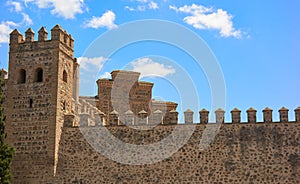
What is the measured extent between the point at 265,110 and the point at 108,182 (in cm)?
634

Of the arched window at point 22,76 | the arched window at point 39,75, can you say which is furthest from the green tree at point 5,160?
the arched window at point 39,75

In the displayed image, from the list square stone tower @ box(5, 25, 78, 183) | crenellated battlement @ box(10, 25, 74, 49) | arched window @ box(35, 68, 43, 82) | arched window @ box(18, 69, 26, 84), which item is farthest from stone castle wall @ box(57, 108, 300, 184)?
crenellated battlement @ box(10, 25, 74, 49)

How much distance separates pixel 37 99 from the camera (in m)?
16.8

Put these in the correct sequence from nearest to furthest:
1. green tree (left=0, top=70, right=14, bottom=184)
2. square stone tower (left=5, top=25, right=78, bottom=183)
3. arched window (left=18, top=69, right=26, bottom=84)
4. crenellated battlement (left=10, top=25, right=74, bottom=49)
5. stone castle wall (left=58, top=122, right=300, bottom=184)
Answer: green tree (left=0, top=70, right=14, bottom=184)
stone castle wall (left=58, top=122, right=300, bottom=184)
square stone tower (left=5, top=25, right=78, bottom=183)
crenellated battlement (left=10, top=25, right=74, bottom=49)
arched window (left=18, top=69, right=26, bottom=84)

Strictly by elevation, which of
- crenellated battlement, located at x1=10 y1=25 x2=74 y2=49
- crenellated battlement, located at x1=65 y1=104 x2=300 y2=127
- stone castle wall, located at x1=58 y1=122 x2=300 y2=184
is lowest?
stone castle wall, located at x1=58 y1=122 x2=300 y2=184

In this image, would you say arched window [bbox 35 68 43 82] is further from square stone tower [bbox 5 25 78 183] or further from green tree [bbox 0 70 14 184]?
green tree [bbox 0 70 14 184]

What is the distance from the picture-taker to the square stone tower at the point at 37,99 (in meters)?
16.2

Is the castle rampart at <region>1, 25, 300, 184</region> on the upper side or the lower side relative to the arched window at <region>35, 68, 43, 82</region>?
lower

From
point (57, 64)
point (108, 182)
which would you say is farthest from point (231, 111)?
point (57, 64)

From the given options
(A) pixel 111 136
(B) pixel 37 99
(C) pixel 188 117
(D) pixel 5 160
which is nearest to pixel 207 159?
(C) pixel 188 117

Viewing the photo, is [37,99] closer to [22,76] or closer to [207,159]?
[22,76]

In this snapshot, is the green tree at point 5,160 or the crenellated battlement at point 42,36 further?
the crenellated battlement at point 42,36

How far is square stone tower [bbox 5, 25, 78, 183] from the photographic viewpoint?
16.2 metres

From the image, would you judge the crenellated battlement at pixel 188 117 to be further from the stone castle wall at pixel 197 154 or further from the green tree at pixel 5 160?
the green tree at pixel 5 160
